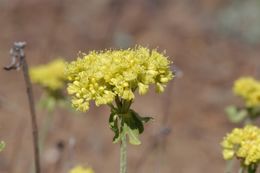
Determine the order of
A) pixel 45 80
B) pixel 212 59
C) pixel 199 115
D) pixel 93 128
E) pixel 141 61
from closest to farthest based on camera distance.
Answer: pixel 141 61 → pixel 45 80 → pixel 93 128 → pixel 199 115 → pixel 212 59

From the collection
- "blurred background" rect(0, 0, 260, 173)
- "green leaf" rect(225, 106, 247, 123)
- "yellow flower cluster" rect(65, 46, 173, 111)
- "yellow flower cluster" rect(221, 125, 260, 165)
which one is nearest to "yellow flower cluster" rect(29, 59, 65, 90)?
"green leaf" rect(225, 106, 247, 123)

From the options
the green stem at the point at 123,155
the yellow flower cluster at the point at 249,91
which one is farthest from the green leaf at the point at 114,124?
the yellow flower cluster at the point at 249,91

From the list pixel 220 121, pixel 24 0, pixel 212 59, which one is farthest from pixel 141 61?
pixel 24 0

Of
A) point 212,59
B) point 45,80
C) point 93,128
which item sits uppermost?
Answer: point 212,59

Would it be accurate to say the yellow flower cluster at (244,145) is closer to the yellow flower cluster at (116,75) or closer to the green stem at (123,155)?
the yellow flower cluster at (116,75)

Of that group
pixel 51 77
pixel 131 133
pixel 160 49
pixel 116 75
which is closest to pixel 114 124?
pixel 131 133

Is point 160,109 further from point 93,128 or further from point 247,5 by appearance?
point 247,5

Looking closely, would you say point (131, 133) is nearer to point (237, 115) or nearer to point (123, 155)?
point (123, 155)
